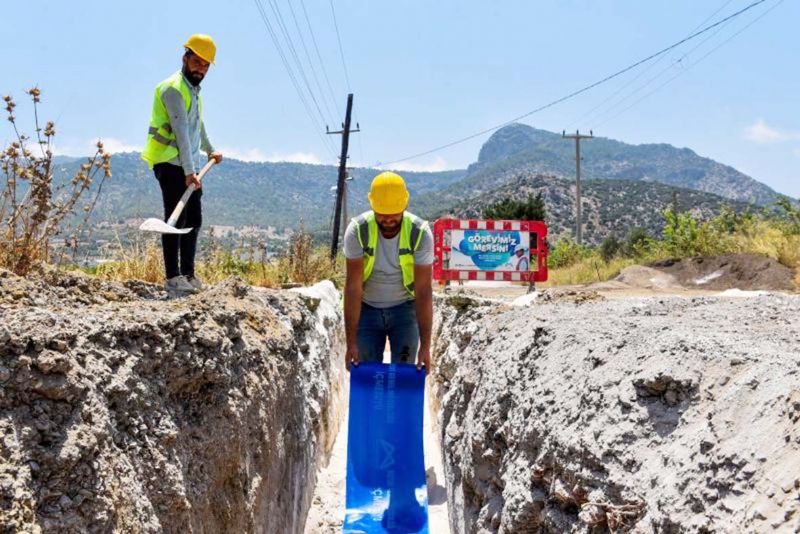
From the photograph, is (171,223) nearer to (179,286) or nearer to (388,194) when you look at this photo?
(179,286)

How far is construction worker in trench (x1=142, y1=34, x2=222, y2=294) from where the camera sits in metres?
4.88

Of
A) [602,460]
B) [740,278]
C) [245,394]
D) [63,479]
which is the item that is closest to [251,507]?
[245,394]

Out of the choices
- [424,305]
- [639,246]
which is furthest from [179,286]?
[639,246]

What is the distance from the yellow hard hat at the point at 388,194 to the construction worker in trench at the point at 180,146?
54.4 inches

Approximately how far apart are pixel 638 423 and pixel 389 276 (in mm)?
2447

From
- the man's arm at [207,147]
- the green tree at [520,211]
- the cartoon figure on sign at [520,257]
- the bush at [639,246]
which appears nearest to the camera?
the man's arm at [207,147]

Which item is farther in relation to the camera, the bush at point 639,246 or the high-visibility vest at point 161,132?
the bush at point 639,246

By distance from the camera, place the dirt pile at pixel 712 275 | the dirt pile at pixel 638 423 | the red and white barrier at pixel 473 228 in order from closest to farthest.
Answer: the dirt pile at pixel 638 423 < the red and white barrier at pixel 473 228 < the dirt pile at pixel 712 275

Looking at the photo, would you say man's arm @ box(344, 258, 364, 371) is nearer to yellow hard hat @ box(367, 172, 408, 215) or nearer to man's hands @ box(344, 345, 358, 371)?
man's hands @ box(344, 345, 358, 371)

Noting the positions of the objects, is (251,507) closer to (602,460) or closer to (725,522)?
(602,460)

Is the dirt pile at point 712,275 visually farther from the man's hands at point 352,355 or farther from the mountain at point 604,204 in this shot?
the mountain at point 604,204

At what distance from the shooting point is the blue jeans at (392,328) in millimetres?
4934

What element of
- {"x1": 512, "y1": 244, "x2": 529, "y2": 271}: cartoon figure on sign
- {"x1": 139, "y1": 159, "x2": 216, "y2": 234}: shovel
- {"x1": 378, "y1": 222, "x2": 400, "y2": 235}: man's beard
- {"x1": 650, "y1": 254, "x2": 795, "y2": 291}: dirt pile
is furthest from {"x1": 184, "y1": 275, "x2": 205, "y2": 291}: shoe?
{"x1": 650, "y1": 254, "x2": 795, "y2": 291}: dirt pile

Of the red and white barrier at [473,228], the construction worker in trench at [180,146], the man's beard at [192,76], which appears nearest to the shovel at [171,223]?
the construction worker in trench at [180,146]
